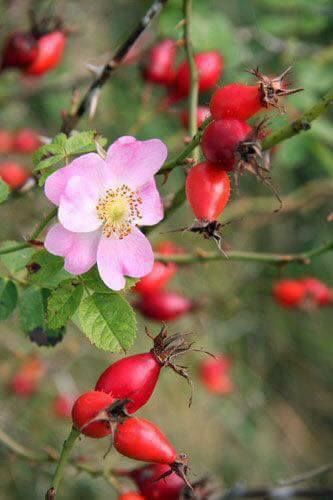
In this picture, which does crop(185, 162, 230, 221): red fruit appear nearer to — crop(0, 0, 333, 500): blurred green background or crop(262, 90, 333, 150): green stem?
crop(262, 90, 333, 150): green stem

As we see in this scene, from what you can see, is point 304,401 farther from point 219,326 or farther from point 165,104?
point 165,104

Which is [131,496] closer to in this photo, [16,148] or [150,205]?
[150,205]

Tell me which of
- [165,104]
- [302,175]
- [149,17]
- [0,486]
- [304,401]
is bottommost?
[304,401]

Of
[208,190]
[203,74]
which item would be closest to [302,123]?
[208,190]

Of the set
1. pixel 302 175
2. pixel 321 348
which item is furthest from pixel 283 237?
pixel 321 348

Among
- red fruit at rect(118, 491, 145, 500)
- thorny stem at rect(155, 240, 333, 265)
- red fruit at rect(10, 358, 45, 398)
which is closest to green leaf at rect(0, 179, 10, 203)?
thorny stem at rect(155, 240, 333, 265)

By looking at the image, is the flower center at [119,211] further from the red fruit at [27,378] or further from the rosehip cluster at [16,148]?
the red fruit at [27,378]
